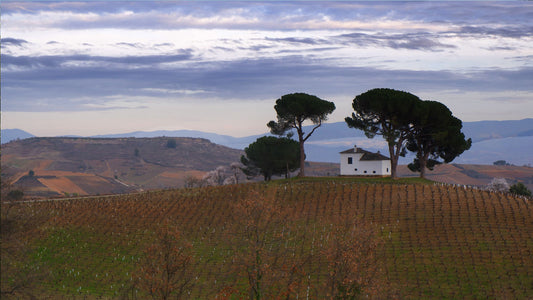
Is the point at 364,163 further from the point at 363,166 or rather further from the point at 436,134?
the point at 436,134

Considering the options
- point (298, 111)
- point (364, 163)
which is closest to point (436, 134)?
point (364, 163)

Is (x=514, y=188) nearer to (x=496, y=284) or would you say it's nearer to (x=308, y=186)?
(x=308, y=186)

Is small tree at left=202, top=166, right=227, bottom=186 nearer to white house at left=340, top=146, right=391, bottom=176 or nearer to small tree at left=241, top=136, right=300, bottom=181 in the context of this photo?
small tree at left=241, top=136, right=300, bottom=181

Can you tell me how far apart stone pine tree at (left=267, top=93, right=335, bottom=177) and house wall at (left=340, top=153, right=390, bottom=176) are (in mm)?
8003

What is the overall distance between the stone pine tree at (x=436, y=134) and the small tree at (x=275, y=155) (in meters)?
22.9

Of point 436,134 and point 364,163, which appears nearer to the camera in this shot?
point 436,134

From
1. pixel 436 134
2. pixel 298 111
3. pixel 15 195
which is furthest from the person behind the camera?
pixel 298 111

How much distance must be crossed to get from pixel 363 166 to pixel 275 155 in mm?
18556

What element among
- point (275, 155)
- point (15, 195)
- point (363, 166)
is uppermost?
point (275, 155)

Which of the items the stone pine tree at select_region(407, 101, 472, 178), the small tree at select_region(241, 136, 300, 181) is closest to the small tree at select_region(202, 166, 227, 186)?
the small tree at select_region(241, 136, 300, 181)

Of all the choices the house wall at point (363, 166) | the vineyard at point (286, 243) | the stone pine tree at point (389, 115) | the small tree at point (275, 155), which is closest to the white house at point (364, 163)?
the house wall at point (363, 166)

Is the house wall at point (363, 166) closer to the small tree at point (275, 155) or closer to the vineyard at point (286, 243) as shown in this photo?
the vineyard at point (286, 243)

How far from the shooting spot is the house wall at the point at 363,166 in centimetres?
8544

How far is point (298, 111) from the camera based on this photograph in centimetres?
8331
